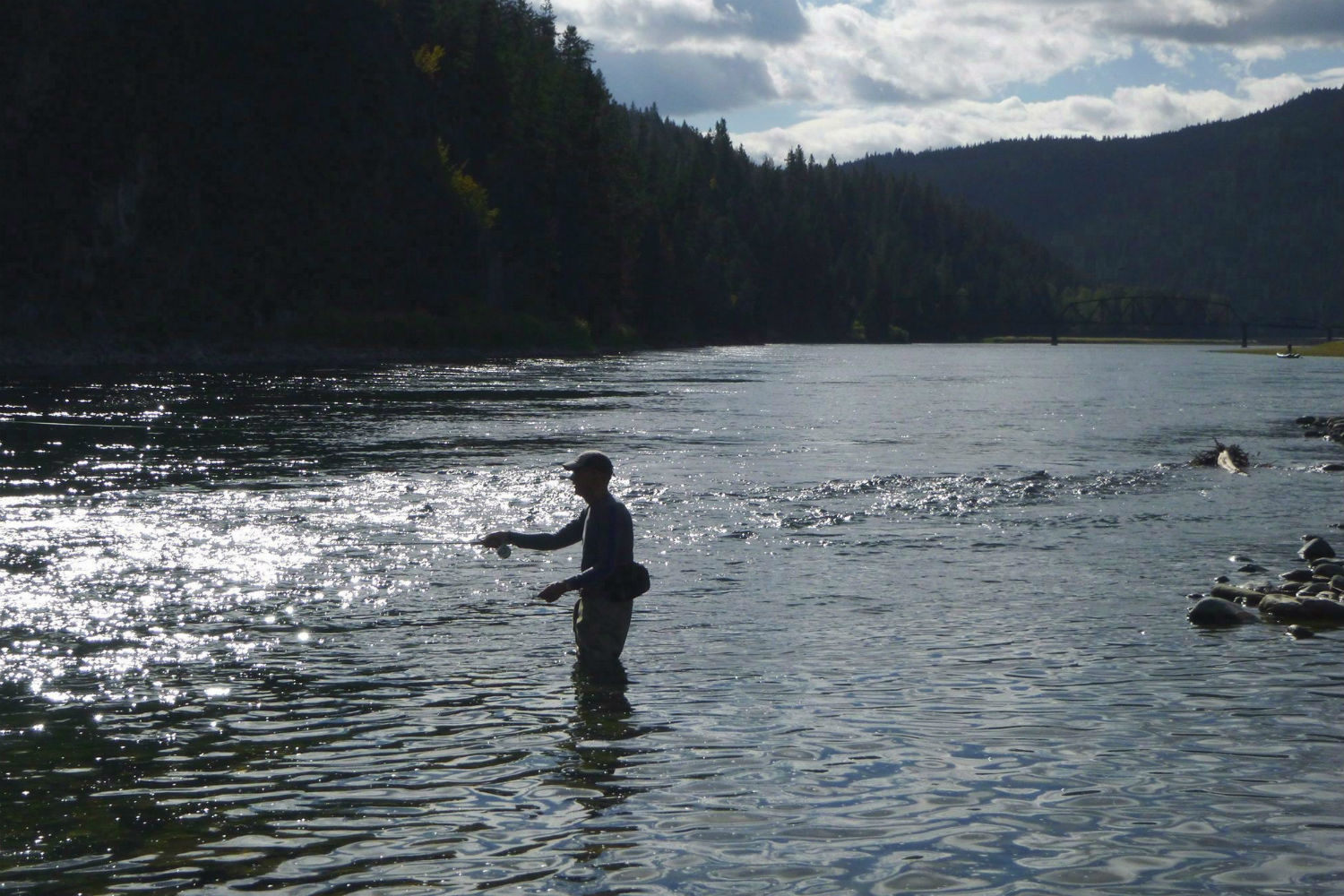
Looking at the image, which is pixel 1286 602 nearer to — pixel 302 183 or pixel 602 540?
pixel 602 540

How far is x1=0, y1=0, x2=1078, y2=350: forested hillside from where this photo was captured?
86.9 metres

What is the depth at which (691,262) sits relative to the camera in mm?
173000

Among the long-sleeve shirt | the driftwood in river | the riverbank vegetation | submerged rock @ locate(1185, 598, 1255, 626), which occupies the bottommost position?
submerged rock @ locate(1185, 598, 1255, 626)

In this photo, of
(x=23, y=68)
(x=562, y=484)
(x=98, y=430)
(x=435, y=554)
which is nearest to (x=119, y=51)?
(x=23, y=68)

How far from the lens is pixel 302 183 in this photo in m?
104

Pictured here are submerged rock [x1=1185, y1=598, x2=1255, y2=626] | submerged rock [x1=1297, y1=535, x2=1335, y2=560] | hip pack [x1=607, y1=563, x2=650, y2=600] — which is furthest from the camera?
submerged rock [x1=1297, y1=535, x2=1335, y2=560]

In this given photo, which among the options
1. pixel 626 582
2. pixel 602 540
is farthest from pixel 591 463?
pixel 626 582

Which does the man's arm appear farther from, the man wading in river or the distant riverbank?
the distant riverbank

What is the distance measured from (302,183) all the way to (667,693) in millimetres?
98639

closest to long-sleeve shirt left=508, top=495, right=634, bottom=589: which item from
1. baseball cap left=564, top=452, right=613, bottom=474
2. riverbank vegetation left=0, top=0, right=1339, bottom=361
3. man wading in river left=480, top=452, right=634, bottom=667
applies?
man wading in river left=480, top=452, right=634, bottom=667

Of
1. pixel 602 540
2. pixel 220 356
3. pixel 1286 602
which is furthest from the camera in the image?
pixel 220 356

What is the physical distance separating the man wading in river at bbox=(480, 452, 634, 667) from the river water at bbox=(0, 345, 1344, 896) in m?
0.48

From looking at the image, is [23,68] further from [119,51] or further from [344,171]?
[344,171]

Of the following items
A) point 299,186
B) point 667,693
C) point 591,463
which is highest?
point 299,186
